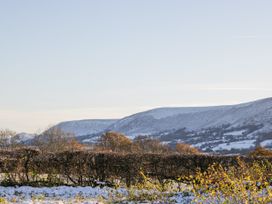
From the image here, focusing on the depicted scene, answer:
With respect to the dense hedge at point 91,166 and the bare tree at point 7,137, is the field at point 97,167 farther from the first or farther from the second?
the bare tree at point 7,137

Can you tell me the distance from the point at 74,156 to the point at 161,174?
10.9 feet

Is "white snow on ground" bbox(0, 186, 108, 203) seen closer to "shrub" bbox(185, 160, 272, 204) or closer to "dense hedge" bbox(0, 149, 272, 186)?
"dense hedge" bbox(0, 149, 272, 186)

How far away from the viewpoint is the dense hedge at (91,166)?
59.4 ft

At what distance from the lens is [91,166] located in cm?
1836

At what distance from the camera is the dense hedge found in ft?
59.4

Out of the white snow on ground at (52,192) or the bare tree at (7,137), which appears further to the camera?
the bare tree at (7,137)

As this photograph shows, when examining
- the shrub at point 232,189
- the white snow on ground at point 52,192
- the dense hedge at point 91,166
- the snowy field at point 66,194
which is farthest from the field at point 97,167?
the shrub at point 232,189

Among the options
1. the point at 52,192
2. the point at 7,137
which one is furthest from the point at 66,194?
the point at 7,137

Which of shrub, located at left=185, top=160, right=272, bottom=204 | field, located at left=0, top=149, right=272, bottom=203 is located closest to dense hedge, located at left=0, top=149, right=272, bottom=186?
field, located at left=0, top=149, right=272, bottom=203

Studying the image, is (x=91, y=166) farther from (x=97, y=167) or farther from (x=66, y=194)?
(x=66, y=194)

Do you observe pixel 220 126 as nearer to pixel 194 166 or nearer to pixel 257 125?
pixel 257 125

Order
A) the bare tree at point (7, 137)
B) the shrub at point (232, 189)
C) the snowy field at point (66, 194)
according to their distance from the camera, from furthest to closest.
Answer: the bare tree at point (7, 137)
the snowy field at point (66, 194)
the shrub at point (232, 189)

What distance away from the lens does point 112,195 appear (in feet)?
46.9

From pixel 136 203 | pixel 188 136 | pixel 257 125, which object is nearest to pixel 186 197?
pixel 136 203
